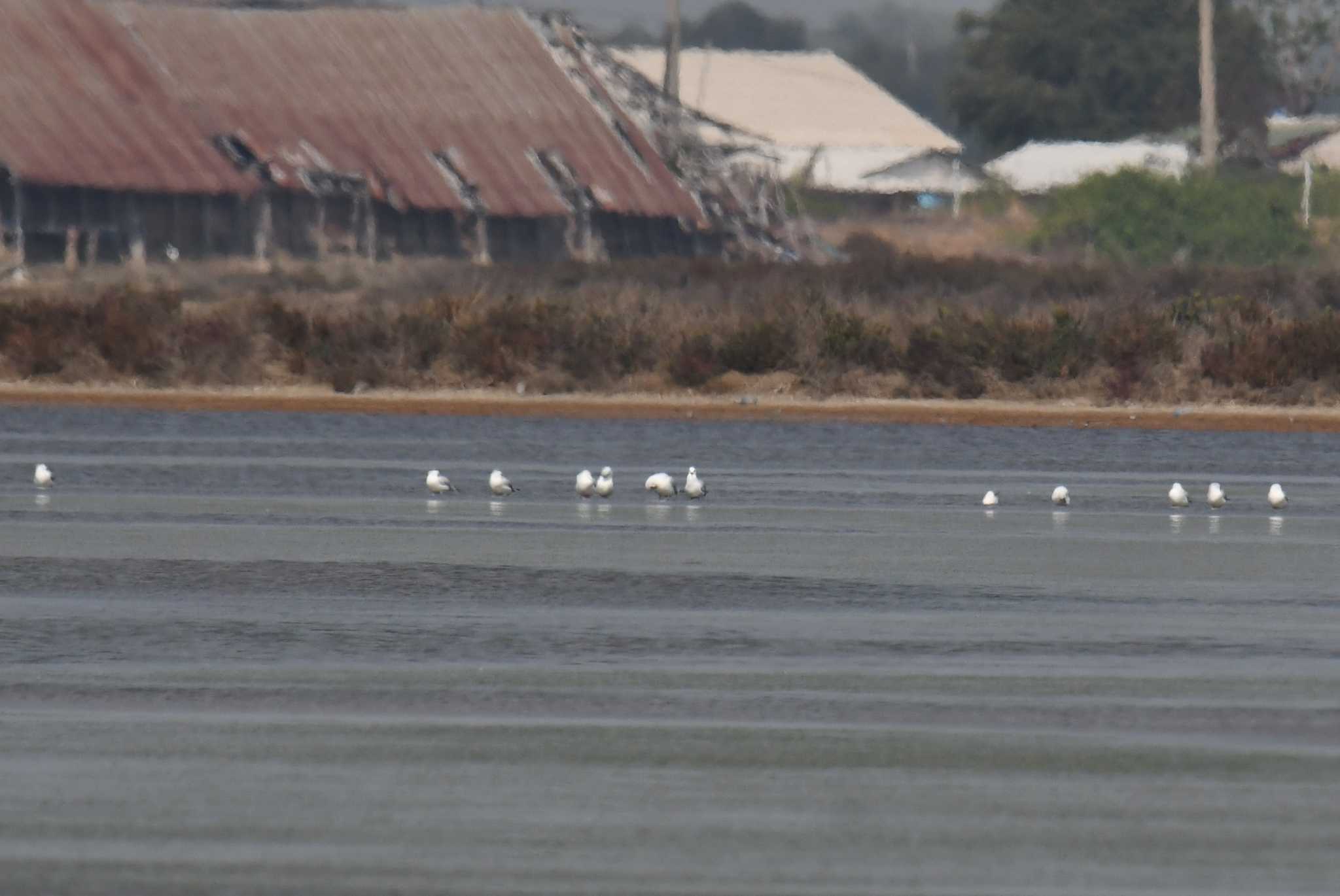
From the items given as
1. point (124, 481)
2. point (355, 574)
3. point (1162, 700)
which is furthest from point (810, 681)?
point (124, 481)

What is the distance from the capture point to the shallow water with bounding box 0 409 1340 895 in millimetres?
10055

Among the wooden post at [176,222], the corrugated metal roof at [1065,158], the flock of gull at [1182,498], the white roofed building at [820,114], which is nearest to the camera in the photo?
the flock of gull at [1182,498]

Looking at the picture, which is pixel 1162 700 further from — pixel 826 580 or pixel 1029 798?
pixel 826 580

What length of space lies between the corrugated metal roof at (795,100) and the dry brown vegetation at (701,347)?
288 ft

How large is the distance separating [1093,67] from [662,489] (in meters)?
95.6

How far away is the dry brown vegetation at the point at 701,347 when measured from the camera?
39.9 metres

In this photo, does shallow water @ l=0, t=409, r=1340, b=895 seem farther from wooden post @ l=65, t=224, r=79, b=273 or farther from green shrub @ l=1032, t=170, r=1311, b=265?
green shrub @ l=1032, t=170, r=1311, b=265

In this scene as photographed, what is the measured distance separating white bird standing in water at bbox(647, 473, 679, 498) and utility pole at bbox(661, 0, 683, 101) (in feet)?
143

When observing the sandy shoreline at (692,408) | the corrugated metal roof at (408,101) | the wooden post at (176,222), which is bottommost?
the sandy shoreline at (692,408)

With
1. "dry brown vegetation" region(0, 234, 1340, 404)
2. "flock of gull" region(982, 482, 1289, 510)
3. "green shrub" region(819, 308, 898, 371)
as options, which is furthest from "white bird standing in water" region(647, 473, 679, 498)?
"green shrub" region(819, 308, 898, 371)

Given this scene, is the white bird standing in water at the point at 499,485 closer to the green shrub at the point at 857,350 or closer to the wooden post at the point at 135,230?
the green shrub at the point at 857,350

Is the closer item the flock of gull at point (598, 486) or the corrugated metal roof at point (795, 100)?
the flock of gull at point (598, 486)

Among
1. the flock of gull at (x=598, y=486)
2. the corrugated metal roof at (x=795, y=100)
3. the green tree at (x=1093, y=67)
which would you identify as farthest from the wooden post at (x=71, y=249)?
the corrugated metal roof at (x=795, y=100)

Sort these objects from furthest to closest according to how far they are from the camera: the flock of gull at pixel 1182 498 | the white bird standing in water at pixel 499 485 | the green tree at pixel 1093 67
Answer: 1. the green tree at pixel 1093 67
2. the white bird standing in water at pixel 499 485
3. the flock of gull at pixel 1182 498
